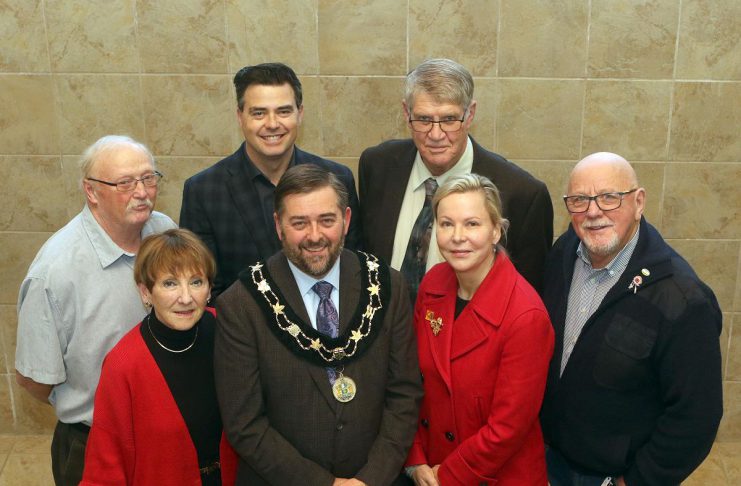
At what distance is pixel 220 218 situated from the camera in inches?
103

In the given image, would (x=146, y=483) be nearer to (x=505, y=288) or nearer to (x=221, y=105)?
(x=505, y=288)

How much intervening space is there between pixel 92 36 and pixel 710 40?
3.02 meters

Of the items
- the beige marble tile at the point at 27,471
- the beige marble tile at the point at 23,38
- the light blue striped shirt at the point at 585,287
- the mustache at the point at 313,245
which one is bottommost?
the beige marble tile at the point at 27,471

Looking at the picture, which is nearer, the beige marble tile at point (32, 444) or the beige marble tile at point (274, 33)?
the beige marble tile at point (274, 33)

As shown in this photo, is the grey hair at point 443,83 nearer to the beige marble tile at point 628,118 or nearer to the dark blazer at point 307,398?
the dark blazer at point 307,398

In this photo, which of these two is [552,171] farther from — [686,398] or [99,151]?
[99,151]

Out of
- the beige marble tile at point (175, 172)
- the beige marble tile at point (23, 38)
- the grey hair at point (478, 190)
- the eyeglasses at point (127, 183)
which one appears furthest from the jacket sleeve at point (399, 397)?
the beige marble tile at point (23, 38)

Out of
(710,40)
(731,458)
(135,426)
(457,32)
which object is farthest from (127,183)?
(731,458)

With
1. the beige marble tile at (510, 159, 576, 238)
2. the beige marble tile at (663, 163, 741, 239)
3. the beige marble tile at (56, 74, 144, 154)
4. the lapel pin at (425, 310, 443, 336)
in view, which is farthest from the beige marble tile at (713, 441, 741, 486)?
the beige marble tile at (56, 74, 144, 154)

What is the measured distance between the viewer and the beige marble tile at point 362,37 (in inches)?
141

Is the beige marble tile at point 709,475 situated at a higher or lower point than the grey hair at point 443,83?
lower

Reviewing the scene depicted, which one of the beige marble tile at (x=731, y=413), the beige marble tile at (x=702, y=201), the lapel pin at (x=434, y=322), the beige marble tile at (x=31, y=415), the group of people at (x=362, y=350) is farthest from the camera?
the beige marble tile at (x=31, y=415)

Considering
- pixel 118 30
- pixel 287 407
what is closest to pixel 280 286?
pixel 287 407

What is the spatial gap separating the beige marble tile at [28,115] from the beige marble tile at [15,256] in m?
0.45
